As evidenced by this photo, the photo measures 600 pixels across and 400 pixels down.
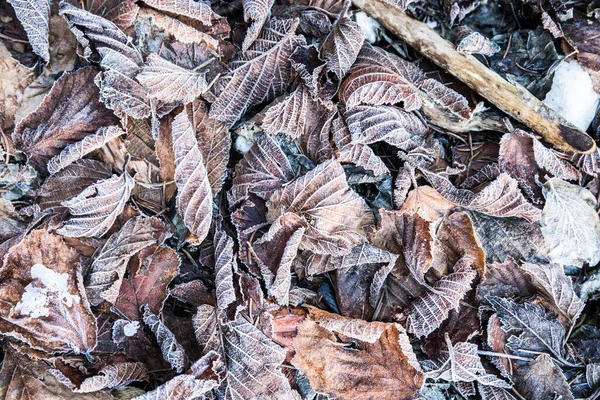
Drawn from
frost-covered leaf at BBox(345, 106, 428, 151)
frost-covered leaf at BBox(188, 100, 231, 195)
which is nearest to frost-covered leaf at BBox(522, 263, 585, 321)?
frost-covered leaf at BBox(345, 106, 428, 151)

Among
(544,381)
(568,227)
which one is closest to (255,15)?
(568,227)

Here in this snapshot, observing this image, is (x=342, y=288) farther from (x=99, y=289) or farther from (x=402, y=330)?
(x=99, y=289)

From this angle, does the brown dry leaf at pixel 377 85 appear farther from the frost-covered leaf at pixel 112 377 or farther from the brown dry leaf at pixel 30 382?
the brown dry leaf at pixel 30 382

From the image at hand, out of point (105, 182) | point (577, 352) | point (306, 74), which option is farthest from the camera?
point (577, 352)

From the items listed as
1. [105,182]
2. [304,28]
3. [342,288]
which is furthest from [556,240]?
[105,182]

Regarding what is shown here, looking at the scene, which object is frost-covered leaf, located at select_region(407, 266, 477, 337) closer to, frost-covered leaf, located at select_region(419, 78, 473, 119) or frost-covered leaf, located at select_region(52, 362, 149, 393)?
frost-covered leaf, located at select_region(419, 78, 473, 119)

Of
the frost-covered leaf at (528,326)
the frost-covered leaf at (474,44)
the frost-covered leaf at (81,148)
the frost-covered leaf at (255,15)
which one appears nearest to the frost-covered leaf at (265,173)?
the frost-covered leaf at (255,15)
